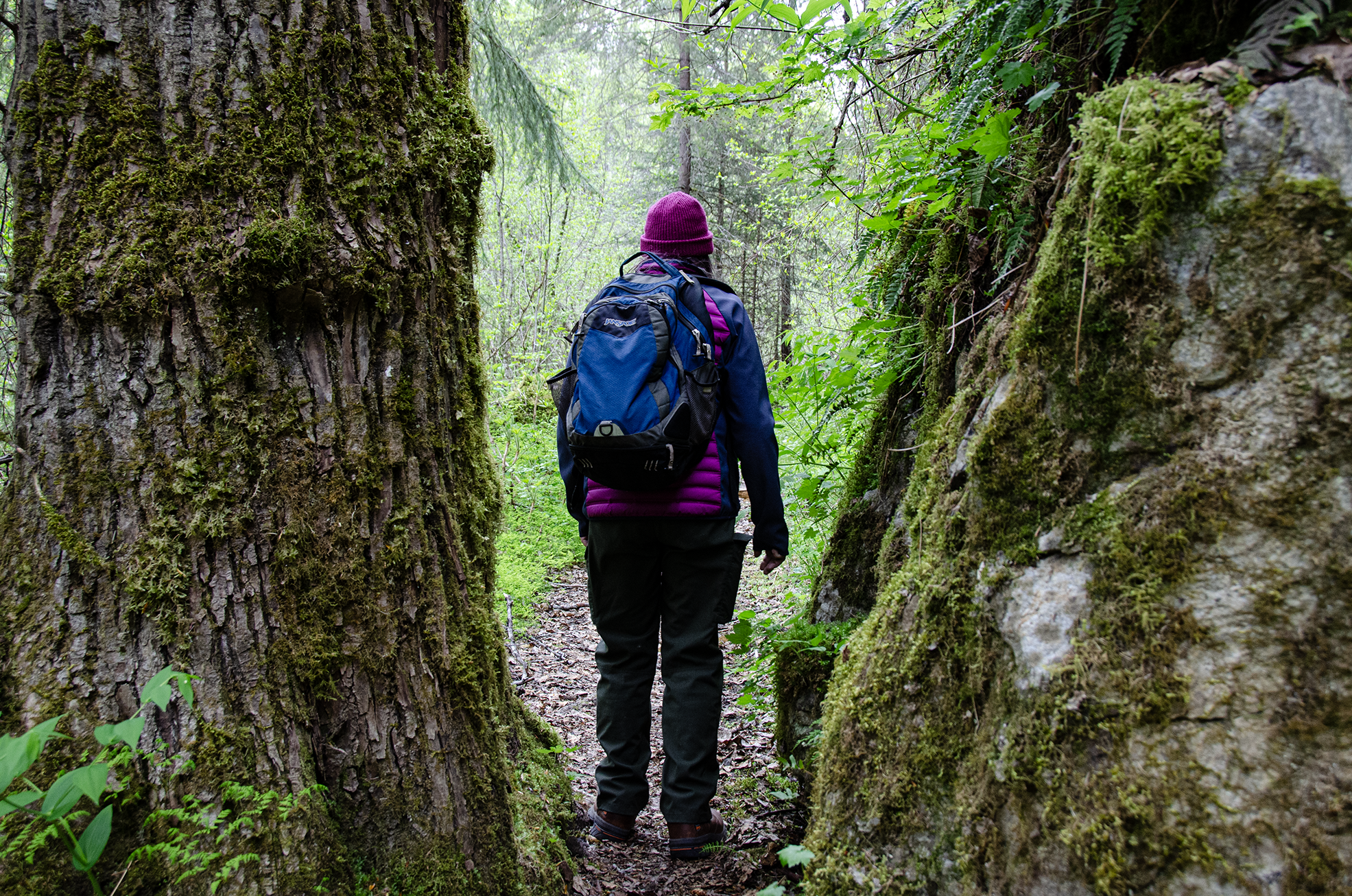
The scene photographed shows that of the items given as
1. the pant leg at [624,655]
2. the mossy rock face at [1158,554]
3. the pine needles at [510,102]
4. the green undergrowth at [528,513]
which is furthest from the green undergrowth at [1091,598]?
the pine needles at [510,102]

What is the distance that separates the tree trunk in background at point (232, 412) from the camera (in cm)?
171

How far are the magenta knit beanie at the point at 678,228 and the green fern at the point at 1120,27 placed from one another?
1676mm

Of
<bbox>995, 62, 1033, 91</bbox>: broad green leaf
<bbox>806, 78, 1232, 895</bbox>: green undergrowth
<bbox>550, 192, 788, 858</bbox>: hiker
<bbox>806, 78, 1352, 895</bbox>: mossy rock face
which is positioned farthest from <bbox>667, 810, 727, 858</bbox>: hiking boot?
<bbox>995, 62, 1033, 91</bbox>: broad green leaf

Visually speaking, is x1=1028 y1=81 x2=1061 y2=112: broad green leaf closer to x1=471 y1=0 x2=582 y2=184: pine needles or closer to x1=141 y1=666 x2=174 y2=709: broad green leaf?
x1=141 y1=666 x2=174 y2=709: broad green leaf

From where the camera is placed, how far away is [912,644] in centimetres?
187

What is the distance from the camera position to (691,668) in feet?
9.61

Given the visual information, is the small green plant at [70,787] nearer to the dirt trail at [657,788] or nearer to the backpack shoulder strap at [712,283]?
the dirt trail at [657,788]

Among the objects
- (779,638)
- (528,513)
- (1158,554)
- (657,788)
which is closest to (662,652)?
(779,638)

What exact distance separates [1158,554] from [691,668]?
1.96 meters

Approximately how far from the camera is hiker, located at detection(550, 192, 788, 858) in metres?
2.79

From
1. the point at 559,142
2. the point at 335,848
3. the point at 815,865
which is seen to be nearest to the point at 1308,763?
the point at 815,865

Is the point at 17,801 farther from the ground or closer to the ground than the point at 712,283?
closer to the ground

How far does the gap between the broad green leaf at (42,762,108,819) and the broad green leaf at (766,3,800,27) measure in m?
2.98

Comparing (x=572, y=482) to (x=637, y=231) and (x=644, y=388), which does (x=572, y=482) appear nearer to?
(x=644, y=388)
